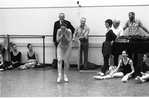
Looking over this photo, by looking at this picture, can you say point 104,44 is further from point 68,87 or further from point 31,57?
point 31,57

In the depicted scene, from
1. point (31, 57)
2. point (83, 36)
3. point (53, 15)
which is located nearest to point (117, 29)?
point (83, 36)

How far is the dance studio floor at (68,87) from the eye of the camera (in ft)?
19.2

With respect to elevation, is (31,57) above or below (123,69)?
above

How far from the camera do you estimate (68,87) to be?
661 cm

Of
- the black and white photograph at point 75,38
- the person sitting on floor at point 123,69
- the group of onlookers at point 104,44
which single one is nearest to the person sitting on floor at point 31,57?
the black and white photograph at point 75,38

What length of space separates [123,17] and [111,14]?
18.5 inches

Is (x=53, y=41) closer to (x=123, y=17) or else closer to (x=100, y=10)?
(x=100, y=10)

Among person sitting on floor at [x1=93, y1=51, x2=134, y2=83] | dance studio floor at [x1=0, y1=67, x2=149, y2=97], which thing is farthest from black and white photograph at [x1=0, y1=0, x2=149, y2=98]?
dance studio floor at [x1=0, y1=67, x2=149, y2=97]

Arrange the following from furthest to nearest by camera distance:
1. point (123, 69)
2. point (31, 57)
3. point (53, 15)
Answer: point (53, 15) < point (31, 57) < point (123, 69)

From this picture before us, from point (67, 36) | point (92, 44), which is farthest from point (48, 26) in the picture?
point (67, 36)

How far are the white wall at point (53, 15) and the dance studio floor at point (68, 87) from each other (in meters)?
2.81

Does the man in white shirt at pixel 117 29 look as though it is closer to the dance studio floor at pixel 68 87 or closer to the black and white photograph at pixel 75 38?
the black and white photograph at pixel 75 38

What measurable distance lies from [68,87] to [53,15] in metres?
4.88

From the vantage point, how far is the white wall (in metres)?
10.4
